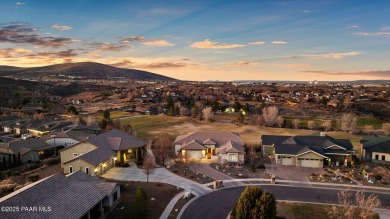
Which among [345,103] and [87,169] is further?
[345,103]

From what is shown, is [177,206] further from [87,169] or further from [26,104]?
[26,104]

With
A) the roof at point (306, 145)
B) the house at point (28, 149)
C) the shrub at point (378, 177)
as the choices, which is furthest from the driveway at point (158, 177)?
the shrub at point (378, 177)

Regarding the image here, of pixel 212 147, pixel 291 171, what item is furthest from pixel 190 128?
pixel 291 171

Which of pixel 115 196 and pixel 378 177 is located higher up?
pixel 115 196

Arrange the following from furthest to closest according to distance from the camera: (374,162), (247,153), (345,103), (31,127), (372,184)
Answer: (345,103) → (31,127) → (247,153) → (374,162) → (372,184)

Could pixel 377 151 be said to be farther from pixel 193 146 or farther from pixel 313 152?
pixel 193 146

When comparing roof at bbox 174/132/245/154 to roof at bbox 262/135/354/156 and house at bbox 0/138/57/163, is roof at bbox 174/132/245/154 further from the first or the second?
house at bbox 0/138/57/163

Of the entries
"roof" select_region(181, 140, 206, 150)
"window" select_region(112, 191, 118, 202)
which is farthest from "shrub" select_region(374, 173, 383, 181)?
"window" select_region(112, 191, 118, 202)

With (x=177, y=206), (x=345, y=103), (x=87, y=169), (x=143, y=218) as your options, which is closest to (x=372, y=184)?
(x=177, y=206)
